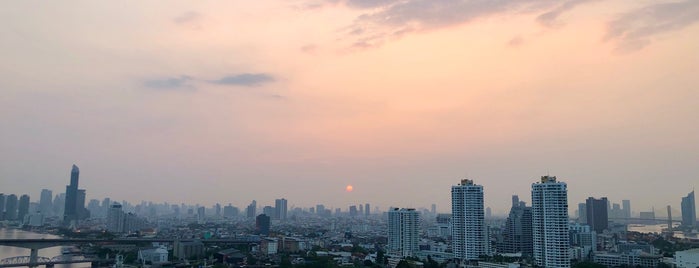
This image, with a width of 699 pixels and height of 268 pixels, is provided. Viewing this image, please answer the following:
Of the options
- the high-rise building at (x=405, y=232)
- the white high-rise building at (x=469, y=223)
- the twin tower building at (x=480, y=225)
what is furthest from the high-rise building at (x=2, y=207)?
the white high-rise building at (x=469, y=223)

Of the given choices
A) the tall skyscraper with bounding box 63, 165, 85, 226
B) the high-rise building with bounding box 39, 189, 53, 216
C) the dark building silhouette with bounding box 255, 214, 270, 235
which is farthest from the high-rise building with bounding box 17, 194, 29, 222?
the dark building silhouette with bounding box 255, 214, 270, 235

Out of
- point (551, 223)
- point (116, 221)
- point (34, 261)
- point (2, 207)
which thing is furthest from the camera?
point (2, 207)

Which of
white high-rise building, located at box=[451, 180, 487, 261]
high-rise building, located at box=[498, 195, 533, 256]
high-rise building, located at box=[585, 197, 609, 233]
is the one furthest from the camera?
high-rise building, located at box=[585, 197, 609, 233]

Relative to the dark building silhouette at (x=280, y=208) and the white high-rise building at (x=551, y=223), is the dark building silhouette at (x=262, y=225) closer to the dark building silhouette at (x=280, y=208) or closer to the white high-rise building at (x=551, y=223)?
the white high-rise building at (x=551, y=223)

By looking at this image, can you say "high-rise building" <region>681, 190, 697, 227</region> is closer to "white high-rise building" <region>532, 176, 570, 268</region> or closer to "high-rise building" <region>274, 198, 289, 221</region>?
"white high-rise building" <region>532, 176, 570, 268</region>

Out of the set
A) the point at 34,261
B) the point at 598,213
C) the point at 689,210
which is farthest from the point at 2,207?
the point at 689,210

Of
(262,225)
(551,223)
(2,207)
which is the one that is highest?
(551,223)

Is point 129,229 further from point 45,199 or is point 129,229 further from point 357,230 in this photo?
point 45,199

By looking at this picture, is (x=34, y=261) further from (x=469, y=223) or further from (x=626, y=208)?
(x=626, y=208)
